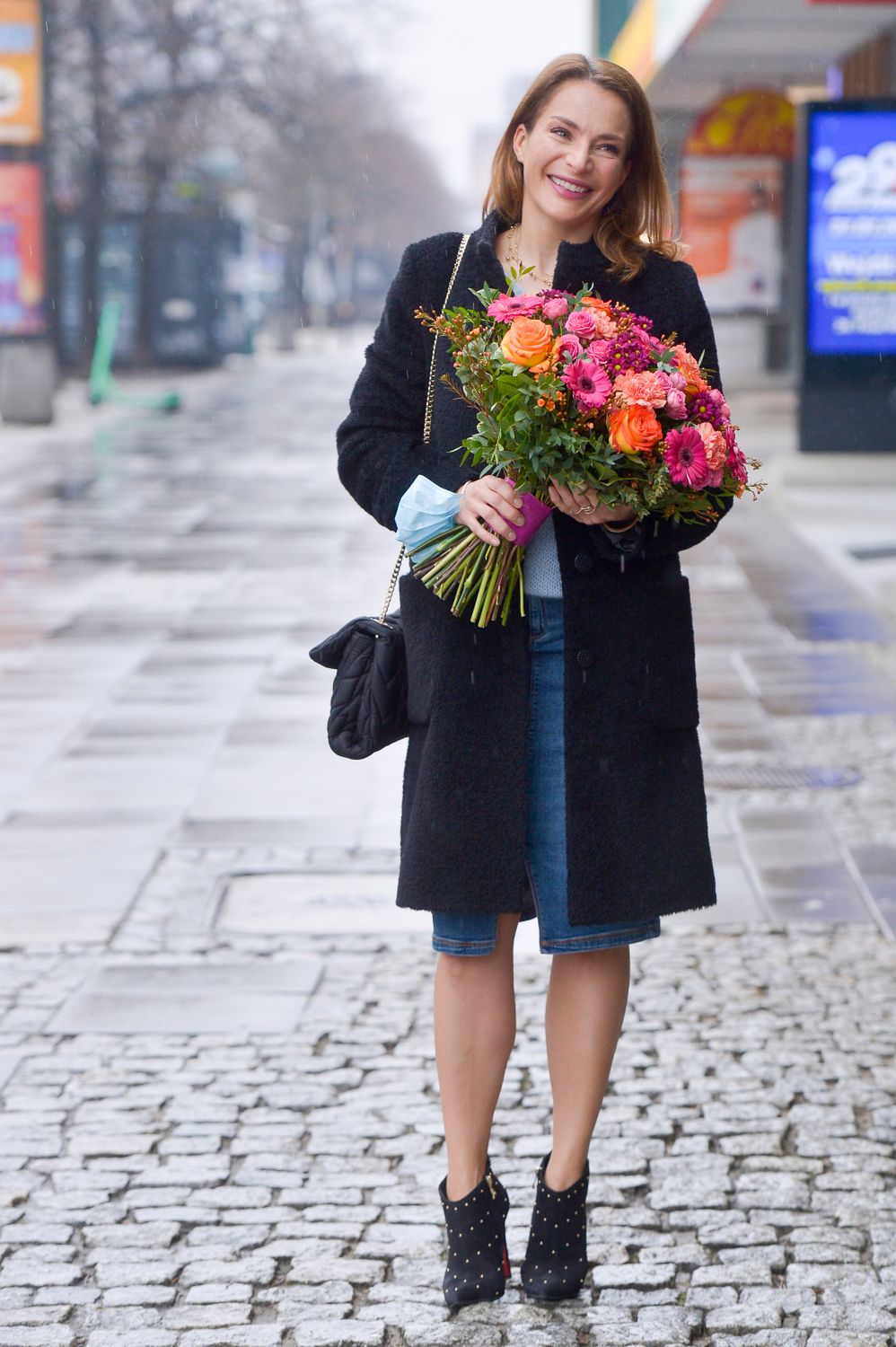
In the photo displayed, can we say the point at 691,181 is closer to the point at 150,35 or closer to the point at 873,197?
the point at 873,197

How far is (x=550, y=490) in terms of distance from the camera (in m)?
2.87

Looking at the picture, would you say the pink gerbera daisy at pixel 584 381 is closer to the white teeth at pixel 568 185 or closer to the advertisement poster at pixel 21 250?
the white teeth at pixel 568 185

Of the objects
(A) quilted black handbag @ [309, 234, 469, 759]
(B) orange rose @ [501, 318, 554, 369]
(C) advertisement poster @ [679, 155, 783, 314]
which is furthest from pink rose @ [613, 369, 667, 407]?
(C) advertisement poster @ [679, 155, 783, 314]

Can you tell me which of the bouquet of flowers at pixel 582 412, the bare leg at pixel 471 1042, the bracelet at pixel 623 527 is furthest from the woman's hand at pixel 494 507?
the bare leg at pixel 471 1042

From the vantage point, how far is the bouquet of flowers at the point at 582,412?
279 centimetres

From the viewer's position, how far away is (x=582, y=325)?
285cm

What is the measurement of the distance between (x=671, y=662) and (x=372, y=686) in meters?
0.48

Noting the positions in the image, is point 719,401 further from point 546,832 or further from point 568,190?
point 546,832

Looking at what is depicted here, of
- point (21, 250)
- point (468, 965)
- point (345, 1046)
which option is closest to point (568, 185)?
point (468, 965)

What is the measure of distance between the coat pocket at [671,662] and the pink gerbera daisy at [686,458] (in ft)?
1.01

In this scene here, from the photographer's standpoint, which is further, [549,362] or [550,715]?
[550,715]

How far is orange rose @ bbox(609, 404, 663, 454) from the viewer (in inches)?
108

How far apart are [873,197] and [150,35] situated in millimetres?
21672

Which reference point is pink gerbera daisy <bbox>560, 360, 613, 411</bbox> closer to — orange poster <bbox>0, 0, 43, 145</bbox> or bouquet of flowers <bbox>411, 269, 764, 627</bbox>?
bouquet of flowers <bbox>411, 269, 764, 627</bbox>
